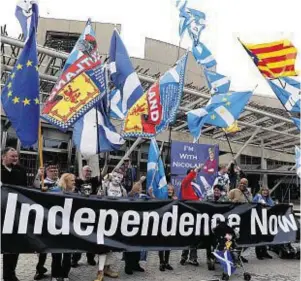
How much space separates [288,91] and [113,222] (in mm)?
5863

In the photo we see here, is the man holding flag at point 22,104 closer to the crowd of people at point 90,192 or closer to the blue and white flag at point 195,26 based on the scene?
the crowd of people at point 90,192

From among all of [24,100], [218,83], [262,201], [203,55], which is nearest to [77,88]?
[24,100]

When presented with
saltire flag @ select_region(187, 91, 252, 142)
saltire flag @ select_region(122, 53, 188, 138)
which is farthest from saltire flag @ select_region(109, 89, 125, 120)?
saltire flag @ select_region(187, 91, 252, 142)

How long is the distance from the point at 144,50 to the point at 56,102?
28011mm

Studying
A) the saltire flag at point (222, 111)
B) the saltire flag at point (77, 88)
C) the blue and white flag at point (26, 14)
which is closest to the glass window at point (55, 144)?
the saltire flag at point (222, 111)

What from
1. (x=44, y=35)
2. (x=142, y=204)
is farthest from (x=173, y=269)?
(x=44, y=35)

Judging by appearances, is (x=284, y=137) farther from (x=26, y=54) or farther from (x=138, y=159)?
(x=26, y=54)

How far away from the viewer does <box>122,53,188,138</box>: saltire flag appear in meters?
7.56

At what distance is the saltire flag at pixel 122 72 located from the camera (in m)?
8.27

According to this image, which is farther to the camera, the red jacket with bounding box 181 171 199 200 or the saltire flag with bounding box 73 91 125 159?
the red jacket with bounding box 181 171 199 200

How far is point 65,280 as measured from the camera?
5.55m

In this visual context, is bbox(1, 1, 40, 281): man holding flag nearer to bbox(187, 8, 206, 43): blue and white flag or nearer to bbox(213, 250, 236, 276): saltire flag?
bbox(213, 250, 236, 276): saltire flag

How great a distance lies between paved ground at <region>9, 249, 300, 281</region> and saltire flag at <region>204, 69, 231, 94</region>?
538 centimetres

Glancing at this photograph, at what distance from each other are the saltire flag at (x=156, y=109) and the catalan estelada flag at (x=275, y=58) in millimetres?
Result: 2620
